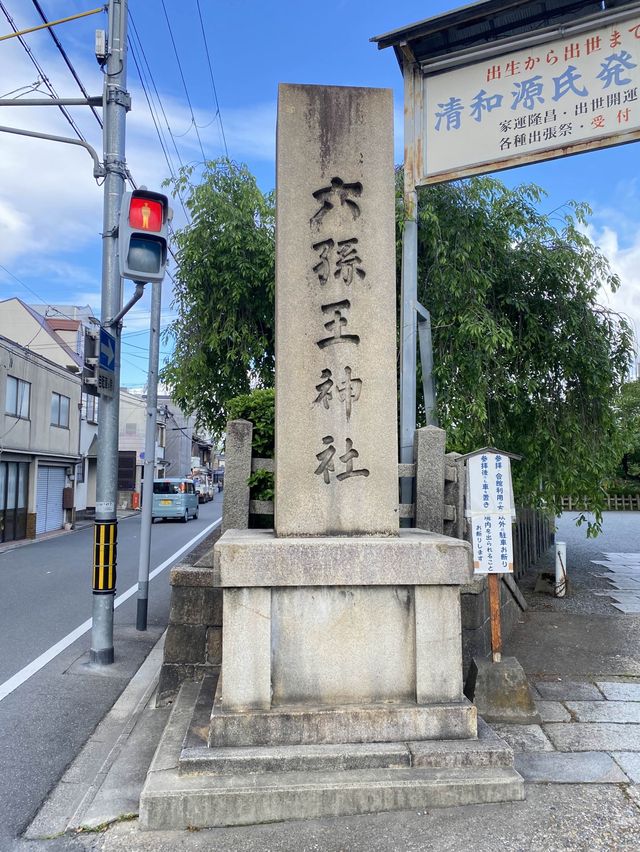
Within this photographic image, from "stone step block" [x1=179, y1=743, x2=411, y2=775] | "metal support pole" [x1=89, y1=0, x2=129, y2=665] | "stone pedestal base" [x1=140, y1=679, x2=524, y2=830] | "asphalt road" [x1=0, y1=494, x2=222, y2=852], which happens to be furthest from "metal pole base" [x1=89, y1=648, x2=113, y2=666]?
"stone step block" [x1=179, y1=743, x2=411, y2=775]

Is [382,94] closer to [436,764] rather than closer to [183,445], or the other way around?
[436,764]

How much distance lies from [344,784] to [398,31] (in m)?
7.44

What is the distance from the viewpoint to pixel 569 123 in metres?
6.86

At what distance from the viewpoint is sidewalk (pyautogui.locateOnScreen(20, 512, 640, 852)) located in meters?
3.61

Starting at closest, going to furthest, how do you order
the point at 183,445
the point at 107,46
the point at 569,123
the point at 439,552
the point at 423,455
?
the point at 439,552 < the point at 423,455 < the point at 569,123 < the point at 107,46 < the point at 183,445

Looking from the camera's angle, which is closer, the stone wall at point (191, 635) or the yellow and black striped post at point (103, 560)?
the stone wall at point (191, 635)

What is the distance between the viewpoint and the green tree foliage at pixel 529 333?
30.3ft

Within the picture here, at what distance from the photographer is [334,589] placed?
446 centimetres

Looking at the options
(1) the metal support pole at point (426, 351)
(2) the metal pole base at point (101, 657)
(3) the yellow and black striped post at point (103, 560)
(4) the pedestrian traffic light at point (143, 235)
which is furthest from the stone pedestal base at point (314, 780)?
(1) the metal support pole at point (426, 351)

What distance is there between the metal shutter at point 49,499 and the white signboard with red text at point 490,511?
2281cm

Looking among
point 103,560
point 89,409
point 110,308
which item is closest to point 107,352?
point 110,308

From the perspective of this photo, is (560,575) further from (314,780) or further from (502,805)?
(314,780)

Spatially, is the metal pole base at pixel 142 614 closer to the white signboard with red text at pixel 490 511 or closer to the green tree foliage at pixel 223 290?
the green tree foliage at pixel 223 290

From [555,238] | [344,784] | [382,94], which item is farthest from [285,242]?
[555,238]
